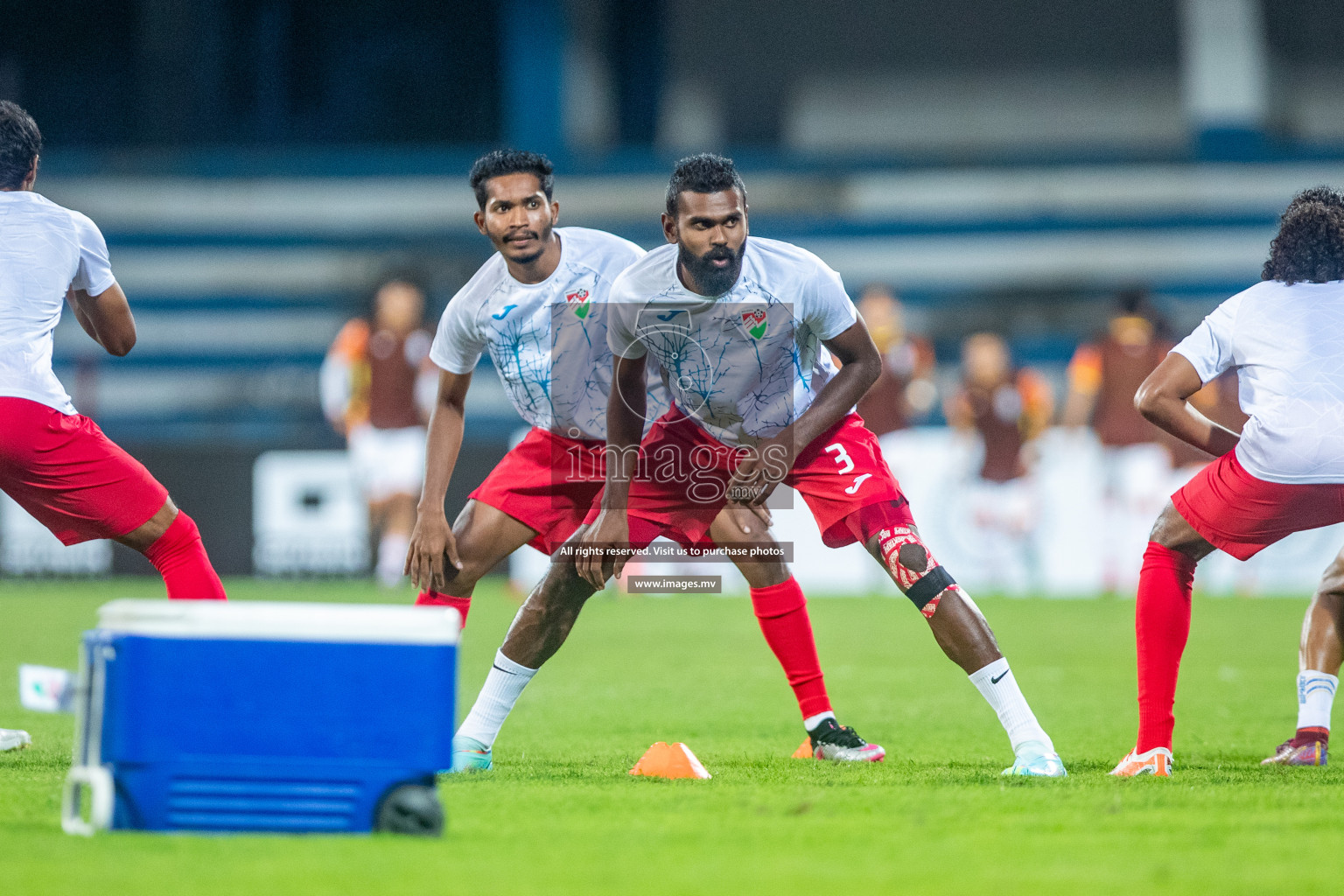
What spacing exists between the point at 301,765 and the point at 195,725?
0.85 ft

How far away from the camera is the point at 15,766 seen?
15.9ft

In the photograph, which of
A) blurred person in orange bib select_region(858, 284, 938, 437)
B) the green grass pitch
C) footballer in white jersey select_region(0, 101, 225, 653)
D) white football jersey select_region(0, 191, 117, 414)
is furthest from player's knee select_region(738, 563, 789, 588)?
blurred person in orange bib select_region(858, 284, 938, 437)

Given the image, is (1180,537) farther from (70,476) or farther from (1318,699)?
(70,476)

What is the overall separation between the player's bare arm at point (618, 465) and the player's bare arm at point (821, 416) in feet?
1.21

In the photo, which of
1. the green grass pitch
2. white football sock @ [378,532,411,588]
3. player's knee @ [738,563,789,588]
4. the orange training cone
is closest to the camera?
the green grass pitch

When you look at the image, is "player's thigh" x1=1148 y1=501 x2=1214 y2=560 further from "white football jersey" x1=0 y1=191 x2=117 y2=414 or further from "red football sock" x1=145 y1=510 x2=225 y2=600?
"white football jersey" x1=0 y1=191 x2=117 y2=414

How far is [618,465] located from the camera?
5137 millimetres

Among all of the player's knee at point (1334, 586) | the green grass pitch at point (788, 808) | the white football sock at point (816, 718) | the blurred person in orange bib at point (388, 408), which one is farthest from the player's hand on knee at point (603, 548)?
the blurred person in orange bib at point (388, 408)

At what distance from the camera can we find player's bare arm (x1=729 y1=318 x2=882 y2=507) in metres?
4.98

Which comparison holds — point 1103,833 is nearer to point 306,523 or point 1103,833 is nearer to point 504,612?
point 504,612

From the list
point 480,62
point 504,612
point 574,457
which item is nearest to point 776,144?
point 480,62

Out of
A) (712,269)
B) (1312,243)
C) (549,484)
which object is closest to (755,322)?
(712,269)

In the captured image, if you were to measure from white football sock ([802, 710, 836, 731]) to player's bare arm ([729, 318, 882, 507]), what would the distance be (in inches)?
36.1

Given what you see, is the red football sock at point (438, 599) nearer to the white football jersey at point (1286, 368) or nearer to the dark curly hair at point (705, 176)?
the dark curly hair at point (705, 176)
